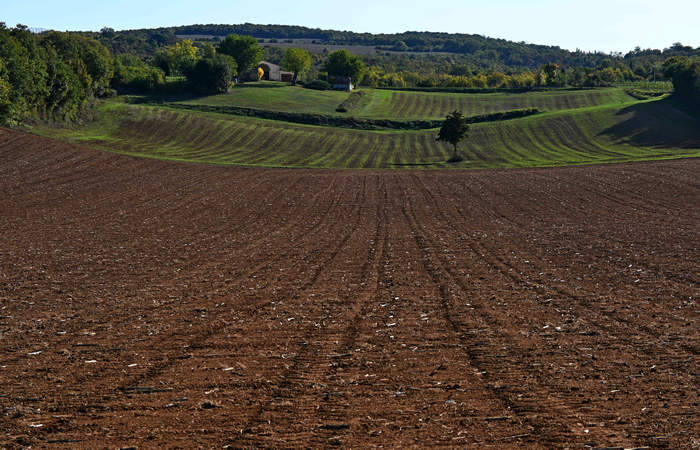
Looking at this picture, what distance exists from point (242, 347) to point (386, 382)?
145 inches

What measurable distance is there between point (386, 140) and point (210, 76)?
49.0 m

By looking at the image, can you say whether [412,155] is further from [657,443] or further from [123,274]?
[657,443]

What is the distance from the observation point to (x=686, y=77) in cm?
11500

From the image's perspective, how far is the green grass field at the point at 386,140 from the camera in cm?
7650

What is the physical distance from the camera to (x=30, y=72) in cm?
7775

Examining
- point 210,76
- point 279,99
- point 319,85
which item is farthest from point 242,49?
point 279,99

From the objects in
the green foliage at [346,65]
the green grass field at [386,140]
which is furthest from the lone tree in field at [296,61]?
the green grass field at [386,140]

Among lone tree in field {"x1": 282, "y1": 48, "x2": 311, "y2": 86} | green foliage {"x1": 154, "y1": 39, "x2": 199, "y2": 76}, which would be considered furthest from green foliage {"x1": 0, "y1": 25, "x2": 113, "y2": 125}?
lone tree in field {"x1": 282, "y1": 48, "x2": 311, "y2": 86}

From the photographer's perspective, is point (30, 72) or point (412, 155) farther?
point (412, 155)

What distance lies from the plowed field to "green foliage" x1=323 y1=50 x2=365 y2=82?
13599cm

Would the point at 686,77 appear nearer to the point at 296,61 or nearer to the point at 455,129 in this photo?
the point at 455,129

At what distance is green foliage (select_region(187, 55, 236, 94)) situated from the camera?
127125mm

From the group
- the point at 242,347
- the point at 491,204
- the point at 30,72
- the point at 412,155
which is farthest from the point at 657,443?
the point at 30,72

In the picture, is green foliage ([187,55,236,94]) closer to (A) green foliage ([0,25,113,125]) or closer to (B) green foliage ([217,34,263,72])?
(A) green foliage ([0,25,113,125])
